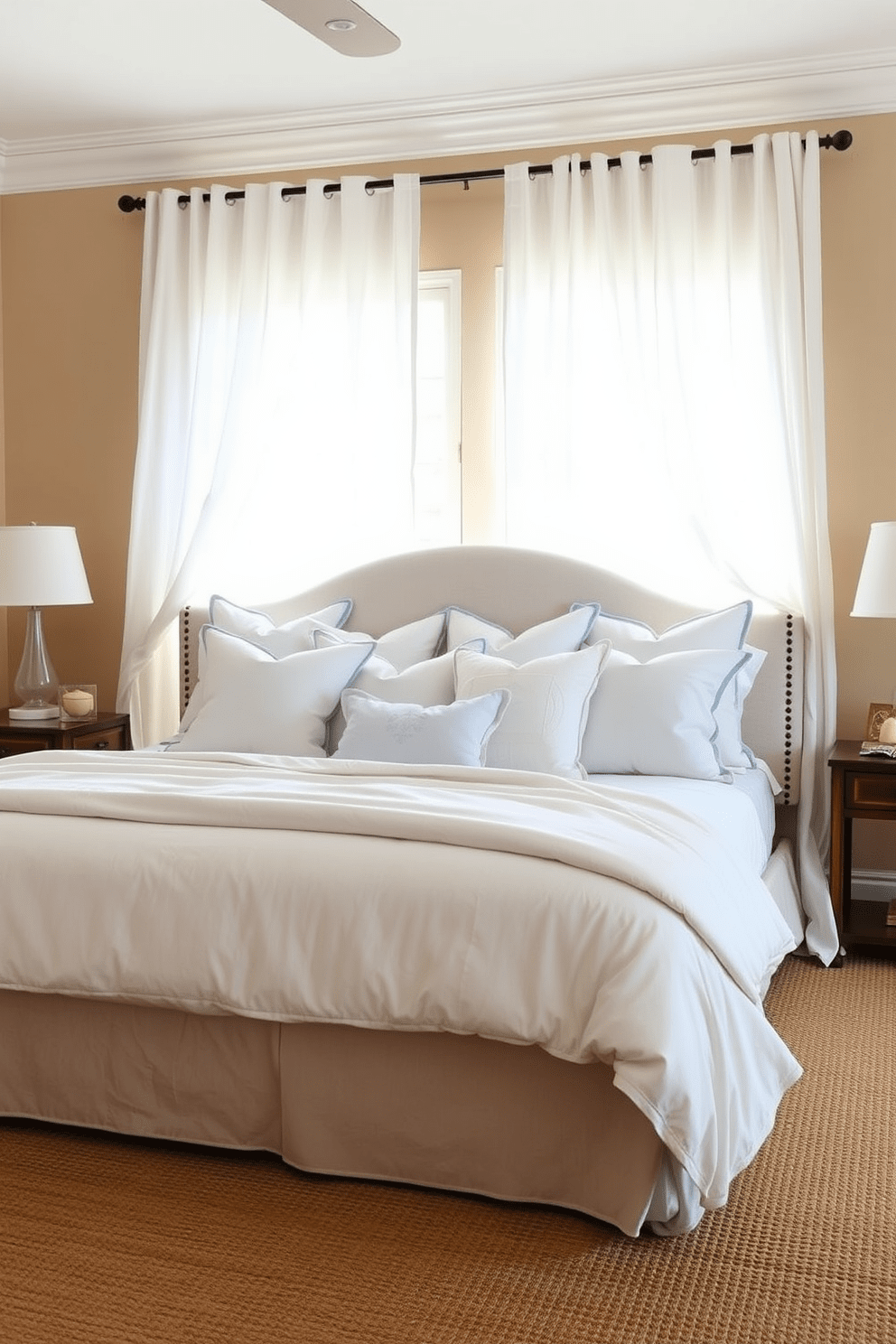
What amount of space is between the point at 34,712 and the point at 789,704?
2.68 metres

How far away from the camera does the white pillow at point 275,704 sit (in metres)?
3.99

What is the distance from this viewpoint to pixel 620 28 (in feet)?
13.3

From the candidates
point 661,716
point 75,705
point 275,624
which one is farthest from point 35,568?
point 661,716

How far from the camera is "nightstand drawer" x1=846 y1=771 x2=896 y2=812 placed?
13.0 ft

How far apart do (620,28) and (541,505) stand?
1.53m

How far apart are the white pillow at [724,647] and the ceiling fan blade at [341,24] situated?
6.53ft

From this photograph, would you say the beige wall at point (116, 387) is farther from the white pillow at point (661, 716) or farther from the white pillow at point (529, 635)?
the white pillow at point (661, 716)

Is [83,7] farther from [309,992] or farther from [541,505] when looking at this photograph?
[309,992]

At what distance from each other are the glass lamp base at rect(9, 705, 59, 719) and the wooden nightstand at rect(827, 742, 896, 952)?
2.77 meters

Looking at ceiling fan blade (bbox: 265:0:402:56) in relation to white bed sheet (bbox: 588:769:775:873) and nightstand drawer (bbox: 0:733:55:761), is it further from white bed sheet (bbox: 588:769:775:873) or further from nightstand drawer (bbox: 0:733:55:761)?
nightstand drawer (bbox: 0:733:55:761)

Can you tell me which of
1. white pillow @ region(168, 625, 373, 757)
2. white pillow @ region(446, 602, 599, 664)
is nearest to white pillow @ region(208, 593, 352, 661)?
white pillow @ region(168, 625, 373, 757)

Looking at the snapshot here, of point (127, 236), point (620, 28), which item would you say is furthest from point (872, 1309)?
point (127, 236)

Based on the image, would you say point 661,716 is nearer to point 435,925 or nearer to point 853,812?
point 853,812

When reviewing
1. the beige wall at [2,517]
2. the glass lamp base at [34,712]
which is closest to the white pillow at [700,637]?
the glass lamp base at [34,712]
